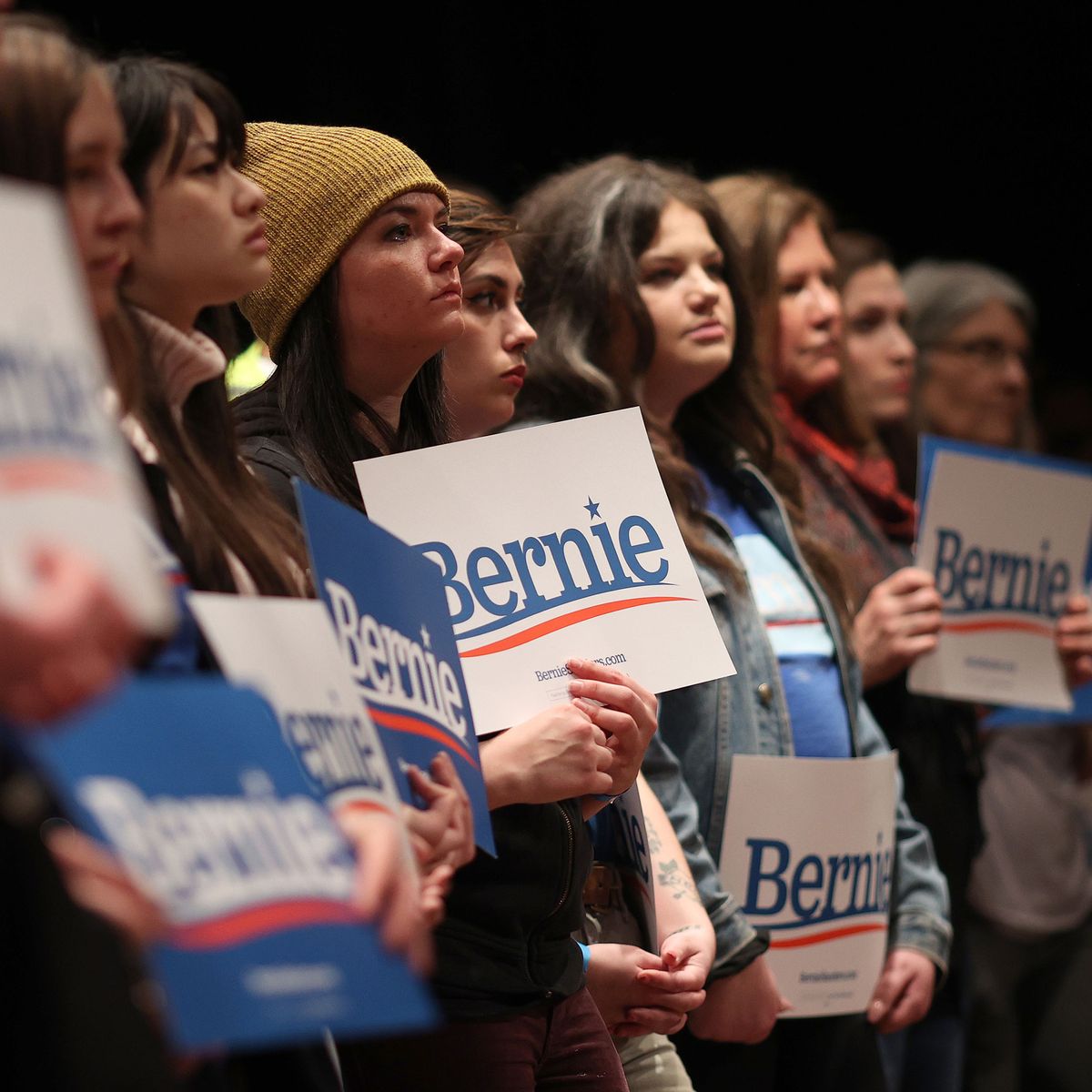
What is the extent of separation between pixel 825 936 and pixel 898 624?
2.13ft

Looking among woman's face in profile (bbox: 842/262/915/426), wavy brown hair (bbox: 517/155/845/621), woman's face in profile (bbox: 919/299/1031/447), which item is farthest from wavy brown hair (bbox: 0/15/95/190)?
woman's face in profile (bbox: 919/299/1031/447)

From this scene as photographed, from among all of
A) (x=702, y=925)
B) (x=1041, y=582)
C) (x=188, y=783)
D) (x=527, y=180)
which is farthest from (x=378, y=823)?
(x=527, y=180)

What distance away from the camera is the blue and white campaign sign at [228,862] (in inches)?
39.8

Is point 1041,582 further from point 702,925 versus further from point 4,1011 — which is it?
point 4,1011

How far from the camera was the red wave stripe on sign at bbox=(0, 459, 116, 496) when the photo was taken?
39.6 inches

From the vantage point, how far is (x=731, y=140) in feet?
15.5

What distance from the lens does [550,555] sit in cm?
185

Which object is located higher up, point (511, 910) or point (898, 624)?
point (511, 910)

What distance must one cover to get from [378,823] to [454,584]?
545mm

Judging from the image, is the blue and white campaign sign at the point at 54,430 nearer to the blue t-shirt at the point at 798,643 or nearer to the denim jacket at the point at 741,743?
the denim jacket at the point at 741,743

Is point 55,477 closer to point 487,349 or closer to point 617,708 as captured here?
point 617,708

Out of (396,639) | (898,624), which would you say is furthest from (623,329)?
(396,639)

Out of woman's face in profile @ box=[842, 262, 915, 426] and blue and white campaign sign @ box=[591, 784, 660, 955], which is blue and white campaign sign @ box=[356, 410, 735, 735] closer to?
blue and white campaign sign @ box=[591, 784, 660, 955]

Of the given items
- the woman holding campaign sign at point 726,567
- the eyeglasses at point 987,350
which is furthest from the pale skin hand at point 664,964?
the eyeglasses at point 987,350
